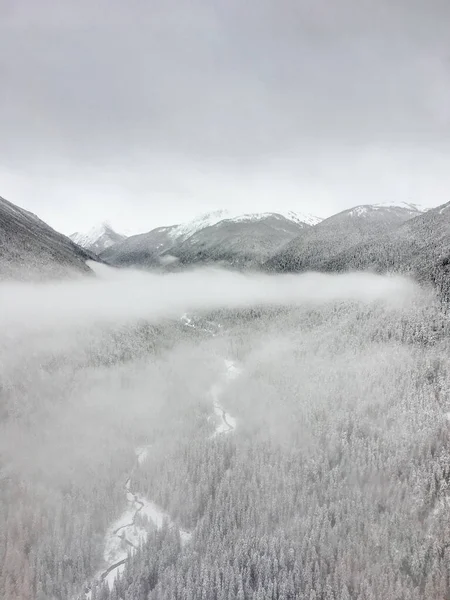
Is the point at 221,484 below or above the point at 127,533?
above

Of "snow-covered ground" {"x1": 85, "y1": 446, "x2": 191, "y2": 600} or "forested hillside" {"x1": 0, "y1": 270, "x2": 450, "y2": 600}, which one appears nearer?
"forested hillside" {"x1": 0, "y1": 270, "x2": 450, "y2": 600}

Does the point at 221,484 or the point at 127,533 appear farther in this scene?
the point at 221,484

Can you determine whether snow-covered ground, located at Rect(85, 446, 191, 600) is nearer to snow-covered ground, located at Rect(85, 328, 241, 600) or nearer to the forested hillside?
snow-covered ground, located at Rect(85, 328, 241, 600)

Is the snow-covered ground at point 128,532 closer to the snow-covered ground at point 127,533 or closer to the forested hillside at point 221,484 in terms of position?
the snow-covered ground at point 127,533

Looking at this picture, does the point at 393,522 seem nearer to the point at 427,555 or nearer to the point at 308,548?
the point at 427,555

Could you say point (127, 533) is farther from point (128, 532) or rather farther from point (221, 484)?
point (221, 484)

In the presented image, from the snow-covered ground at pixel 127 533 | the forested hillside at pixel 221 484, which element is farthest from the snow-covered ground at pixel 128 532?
the forested hillside at pixel 221 484

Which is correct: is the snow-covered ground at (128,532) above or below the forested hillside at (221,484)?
below

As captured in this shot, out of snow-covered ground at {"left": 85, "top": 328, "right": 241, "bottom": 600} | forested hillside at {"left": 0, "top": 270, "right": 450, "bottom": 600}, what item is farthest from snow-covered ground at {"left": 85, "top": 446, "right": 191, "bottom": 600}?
forested hillside at {"left": 0, "top": 270, "right": 450, "bottom": 600}

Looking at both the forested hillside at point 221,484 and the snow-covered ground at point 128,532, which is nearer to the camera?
the forested hillside at point 221,484

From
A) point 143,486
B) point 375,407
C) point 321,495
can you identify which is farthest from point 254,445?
point 375,407

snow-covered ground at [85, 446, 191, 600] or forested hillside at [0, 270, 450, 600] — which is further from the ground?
forested hillside at [0, 270, 450, 600]

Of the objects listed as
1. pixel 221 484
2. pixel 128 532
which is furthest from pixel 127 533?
pixel 221 484
